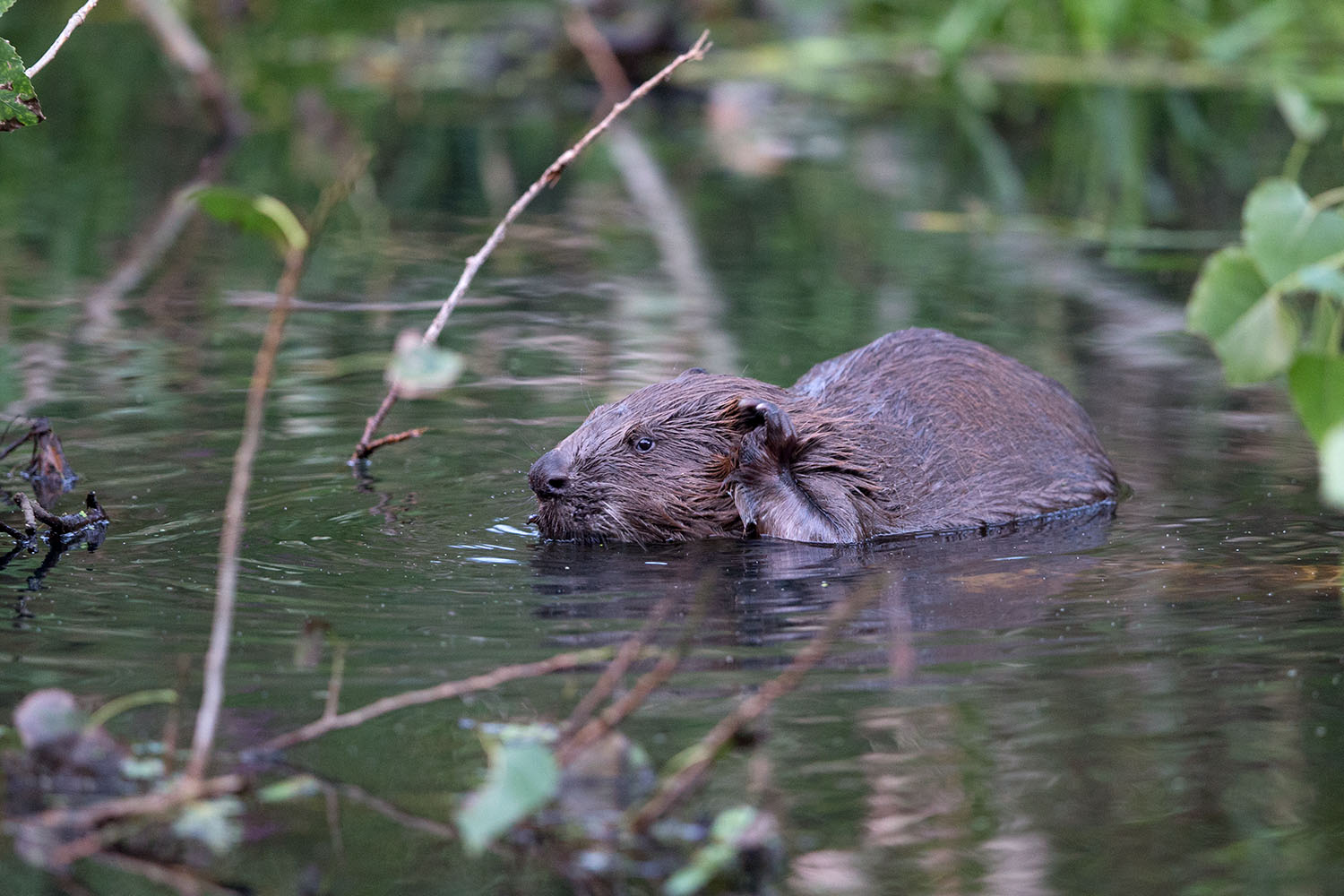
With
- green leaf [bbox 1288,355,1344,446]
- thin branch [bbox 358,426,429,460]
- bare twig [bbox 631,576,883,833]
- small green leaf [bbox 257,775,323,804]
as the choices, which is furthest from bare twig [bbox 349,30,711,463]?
green leaf [bbox 1288,355,1344,446]

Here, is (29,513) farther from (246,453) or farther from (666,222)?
(666,222)

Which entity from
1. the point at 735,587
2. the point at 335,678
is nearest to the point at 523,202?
the point at 735,587

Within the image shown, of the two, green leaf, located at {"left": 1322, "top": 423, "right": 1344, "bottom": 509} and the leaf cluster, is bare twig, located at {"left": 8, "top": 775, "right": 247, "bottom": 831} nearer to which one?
green leaf, located at {"left": 1322, "top": 423, "right": 1344, "bottom": 509}

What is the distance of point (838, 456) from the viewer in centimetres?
529

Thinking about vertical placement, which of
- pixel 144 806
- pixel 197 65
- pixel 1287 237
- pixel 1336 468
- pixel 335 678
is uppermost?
pixel 197 65

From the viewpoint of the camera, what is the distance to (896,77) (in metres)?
17.4

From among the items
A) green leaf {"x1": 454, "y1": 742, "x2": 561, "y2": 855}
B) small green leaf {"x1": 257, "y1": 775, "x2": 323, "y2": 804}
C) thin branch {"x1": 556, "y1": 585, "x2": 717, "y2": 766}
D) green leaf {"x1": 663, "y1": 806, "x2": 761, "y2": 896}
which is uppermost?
thin branch {"x1": 556, "y1": 585, "x2": 717, "y2": 766}

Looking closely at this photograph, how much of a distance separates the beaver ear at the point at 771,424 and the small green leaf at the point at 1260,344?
1810mm

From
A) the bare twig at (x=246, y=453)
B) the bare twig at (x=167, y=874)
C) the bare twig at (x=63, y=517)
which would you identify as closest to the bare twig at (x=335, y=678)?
the bare twig at (x=246, y=453)

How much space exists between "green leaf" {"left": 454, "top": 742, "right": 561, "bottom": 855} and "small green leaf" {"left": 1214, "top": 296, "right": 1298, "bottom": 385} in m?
1.52

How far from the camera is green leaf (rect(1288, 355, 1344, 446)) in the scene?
3.36 meters

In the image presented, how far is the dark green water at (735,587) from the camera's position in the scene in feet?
10.2

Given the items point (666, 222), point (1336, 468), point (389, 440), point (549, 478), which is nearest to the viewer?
point (1336, 468)

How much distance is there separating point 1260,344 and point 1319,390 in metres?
0.14
